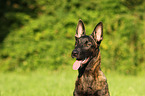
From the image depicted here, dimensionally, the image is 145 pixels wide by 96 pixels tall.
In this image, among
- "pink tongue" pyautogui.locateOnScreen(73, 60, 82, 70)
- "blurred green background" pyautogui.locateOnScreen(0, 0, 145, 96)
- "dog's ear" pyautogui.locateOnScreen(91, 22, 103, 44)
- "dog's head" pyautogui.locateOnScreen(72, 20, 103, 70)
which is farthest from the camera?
"blurred green background" pyautogui.locateOnScreen(0, 0, 145, 96)

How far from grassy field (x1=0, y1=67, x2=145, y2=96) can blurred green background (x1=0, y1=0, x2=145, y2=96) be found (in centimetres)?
49

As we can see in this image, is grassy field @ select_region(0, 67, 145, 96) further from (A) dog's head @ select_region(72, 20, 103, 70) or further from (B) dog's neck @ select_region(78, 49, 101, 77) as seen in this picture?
(A) dog's head @ select_region(72, 20, 103, 70)

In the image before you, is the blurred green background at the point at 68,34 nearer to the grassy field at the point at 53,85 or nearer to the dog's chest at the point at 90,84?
the grassy field at the point at 53,85

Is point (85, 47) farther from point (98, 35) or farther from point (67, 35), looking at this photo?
point (67, 35)

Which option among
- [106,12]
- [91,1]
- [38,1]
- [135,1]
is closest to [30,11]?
[38,1]

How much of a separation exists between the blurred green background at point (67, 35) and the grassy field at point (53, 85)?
490 mm

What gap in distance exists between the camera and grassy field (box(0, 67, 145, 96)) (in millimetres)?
7316

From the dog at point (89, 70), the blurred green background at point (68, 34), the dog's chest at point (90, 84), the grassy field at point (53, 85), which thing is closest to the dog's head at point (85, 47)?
the dog at point (89, 70)

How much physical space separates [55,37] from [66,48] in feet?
2.78

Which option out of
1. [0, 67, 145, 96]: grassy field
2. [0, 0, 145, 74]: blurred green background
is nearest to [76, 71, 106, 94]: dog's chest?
[0, 67, 145, 96]: grassy field

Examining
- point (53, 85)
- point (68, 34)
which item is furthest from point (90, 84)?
point (68, 34)

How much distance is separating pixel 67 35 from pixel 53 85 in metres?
3.95

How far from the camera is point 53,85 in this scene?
8672mm

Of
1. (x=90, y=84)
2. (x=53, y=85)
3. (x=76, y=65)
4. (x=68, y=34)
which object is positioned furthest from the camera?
(x=68, y=34)
